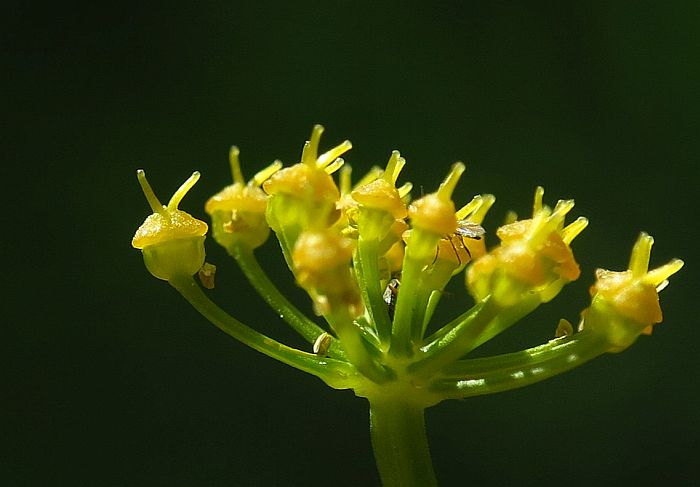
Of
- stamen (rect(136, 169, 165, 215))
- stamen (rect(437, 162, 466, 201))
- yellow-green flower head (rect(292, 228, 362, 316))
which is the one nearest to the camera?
yellow-green flower head (rect(292, 228, 362, 316))

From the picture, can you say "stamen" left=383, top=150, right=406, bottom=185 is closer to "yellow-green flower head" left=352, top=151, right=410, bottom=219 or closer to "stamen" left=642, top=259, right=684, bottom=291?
"yellow-green flower head" left=352, top=151, right=410, bottom=219

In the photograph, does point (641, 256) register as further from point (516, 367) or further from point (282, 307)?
point (282, 307)

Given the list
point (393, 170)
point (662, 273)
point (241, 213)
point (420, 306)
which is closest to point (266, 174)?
point (241, 213)

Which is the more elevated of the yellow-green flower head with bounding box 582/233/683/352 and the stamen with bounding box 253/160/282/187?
the stamen with bounding box 253/160/282/187

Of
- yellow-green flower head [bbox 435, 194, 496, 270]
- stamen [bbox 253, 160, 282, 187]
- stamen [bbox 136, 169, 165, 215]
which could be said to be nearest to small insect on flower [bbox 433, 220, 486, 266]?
yellow-green flower head [bbox 435, 194, 496, 270]

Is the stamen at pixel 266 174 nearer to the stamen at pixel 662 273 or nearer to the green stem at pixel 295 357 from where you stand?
the green stem at pixel 295 357

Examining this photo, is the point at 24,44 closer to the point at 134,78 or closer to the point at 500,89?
the point at 134,78

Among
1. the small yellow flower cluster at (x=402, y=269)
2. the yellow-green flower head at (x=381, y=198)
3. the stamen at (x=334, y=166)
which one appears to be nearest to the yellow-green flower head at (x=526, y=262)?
the small yellow flower cluster at (x=402, y=269)
